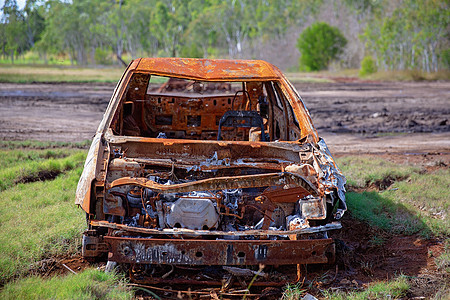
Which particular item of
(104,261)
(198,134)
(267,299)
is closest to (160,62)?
(198,134)

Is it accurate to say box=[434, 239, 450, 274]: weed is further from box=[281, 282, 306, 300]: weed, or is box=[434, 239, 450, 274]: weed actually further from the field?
box=[281, 282, 306, 300]: weed

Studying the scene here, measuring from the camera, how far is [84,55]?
75375mm

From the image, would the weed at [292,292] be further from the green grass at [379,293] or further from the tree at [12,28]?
the tree at [12,28]

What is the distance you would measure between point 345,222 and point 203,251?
2465 millimetres

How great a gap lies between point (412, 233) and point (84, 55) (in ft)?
251

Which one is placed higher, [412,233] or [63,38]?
[63,38]

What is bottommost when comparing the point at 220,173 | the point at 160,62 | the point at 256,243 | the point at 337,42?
the point at 256,243

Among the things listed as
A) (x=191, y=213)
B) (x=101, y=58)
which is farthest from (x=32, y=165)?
(x=101, y=58)

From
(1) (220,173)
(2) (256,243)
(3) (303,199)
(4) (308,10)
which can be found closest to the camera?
(2) (256,243)

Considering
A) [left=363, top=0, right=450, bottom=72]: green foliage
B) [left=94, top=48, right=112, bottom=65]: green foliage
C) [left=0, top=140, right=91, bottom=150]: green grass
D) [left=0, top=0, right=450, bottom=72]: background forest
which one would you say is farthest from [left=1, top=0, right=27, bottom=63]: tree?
[left=0, top=140, right=91, bottom=150]: green grass

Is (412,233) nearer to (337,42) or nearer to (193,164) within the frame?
(193,164)

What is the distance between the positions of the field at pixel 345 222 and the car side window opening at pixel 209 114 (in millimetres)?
1337

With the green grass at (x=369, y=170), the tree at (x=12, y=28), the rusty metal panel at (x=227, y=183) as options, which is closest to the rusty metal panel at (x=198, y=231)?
the rusty metal panel at (x=227, y=183)

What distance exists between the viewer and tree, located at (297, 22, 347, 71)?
56.2 metres
